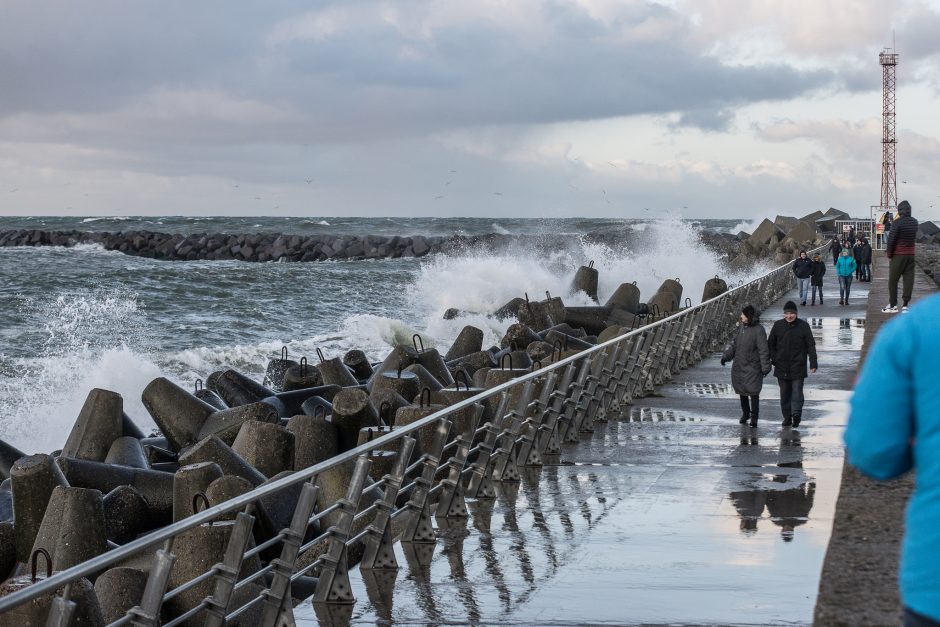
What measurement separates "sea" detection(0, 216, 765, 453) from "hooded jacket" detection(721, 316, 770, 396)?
30.8 ft

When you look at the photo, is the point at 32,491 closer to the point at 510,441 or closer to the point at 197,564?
the point at 197,564

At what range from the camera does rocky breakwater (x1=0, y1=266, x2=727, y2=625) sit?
621 centimetres

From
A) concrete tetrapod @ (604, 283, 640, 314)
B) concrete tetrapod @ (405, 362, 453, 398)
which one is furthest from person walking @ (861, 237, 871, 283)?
concrete tetrapod @ (405, 362, 453, 398)

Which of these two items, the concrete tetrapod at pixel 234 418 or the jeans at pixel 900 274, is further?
the jeans at pixel 900 274

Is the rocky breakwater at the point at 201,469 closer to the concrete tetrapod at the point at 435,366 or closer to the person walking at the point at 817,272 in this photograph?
the concrete tetrapod at the point at 435,366

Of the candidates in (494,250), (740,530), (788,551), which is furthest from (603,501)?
(494,250)

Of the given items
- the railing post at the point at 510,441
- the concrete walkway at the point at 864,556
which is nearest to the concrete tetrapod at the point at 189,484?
the railing post at the point at 510,441

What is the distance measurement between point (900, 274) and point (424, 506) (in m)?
12.3

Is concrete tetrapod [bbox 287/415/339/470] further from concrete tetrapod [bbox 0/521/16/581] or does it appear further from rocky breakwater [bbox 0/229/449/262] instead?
rocky breakwater [bbox 0/229/449/262]

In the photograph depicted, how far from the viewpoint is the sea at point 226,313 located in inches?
828

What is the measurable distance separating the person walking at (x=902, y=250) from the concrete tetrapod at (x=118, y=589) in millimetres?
12936

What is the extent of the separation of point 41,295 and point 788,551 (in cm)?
3845

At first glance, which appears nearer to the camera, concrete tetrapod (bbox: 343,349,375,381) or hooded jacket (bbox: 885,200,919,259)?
hooded jacket (bbox: 885,200,919,259)

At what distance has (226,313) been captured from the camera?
124 ft
